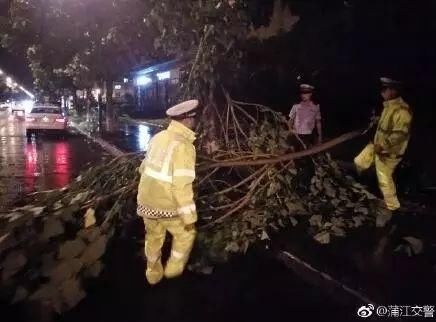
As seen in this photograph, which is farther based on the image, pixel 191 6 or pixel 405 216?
pixel 405 216

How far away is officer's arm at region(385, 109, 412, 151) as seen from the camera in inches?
280

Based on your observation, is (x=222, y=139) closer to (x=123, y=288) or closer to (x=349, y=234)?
(x=349, y=234)

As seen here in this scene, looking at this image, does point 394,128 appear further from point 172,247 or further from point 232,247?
point 172,247

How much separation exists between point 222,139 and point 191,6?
1.82 m

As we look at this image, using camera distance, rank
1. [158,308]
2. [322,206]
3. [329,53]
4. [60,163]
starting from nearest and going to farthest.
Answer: [158,308], [322,206], [329,53], [60,163]

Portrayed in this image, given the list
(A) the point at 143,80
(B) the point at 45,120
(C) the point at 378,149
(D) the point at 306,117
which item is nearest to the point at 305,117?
(D) the point at 306,117

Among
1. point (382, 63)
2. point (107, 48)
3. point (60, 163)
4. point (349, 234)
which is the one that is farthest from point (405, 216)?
point (107, 48)

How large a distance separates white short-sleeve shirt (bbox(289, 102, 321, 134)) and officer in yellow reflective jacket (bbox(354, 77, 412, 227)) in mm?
3289

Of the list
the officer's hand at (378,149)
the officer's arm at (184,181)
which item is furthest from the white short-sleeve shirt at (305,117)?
the officer's arm at (184,181)

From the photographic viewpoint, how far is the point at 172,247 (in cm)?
542

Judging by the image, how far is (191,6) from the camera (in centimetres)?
705

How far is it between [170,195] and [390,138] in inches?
133

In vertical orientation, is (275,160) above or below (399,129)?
Result: below

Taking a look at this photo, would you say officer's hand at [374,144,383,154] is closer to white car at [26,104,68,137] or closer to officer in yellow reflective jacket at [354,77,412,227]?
officer in yellow reflective jacket at [354,77,412,227]
